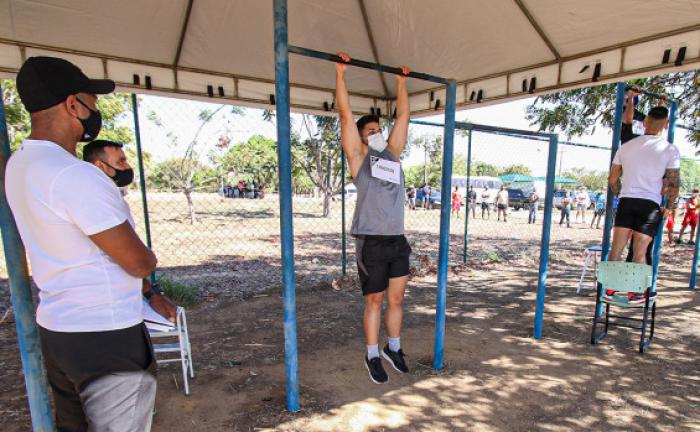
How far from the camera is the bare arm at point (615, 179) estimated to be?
11.6 ft

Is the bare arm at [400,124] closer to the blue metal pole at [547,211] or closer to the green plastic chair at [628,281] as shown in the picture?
the blue metal pole at [547,211]

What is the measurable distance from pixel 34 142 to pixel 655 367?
13.8 ft

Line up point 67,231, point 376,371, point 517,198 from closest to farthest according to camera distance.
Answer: point 67,231, point 376,371, point 517,198

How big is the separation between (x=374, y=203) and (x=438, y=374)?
144 cm

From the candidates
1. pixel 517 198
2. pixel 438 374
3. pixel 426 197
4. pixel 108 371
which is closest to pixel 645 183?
pixel 438 374

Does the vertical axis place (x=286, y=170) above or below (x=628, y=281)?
above

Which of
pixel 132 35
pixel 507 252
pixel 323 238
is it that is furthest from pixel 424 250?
pixel 132 35

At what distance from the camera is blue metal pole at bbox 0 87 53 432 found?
1477mm

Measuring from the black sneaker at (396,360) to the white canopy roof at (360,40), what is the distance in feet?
9.88

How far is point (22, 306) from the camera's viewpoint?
4.87 feet

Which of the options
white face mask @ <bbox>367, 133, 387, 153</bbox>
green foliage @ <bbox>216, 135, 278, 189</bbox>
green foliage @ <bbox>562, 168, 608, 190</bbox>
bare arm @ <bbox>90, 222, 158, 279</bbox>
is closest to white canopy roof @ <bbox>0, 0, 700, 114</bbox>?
white face mask @ <bbox>367, 133, 387, 153</bbox>

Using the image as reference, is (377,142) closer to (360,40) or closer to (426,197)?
(360,40)

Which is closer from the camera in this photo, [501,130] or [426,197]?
[501,130]

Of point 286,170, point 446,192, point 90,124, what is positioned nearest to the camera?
point 90,124
